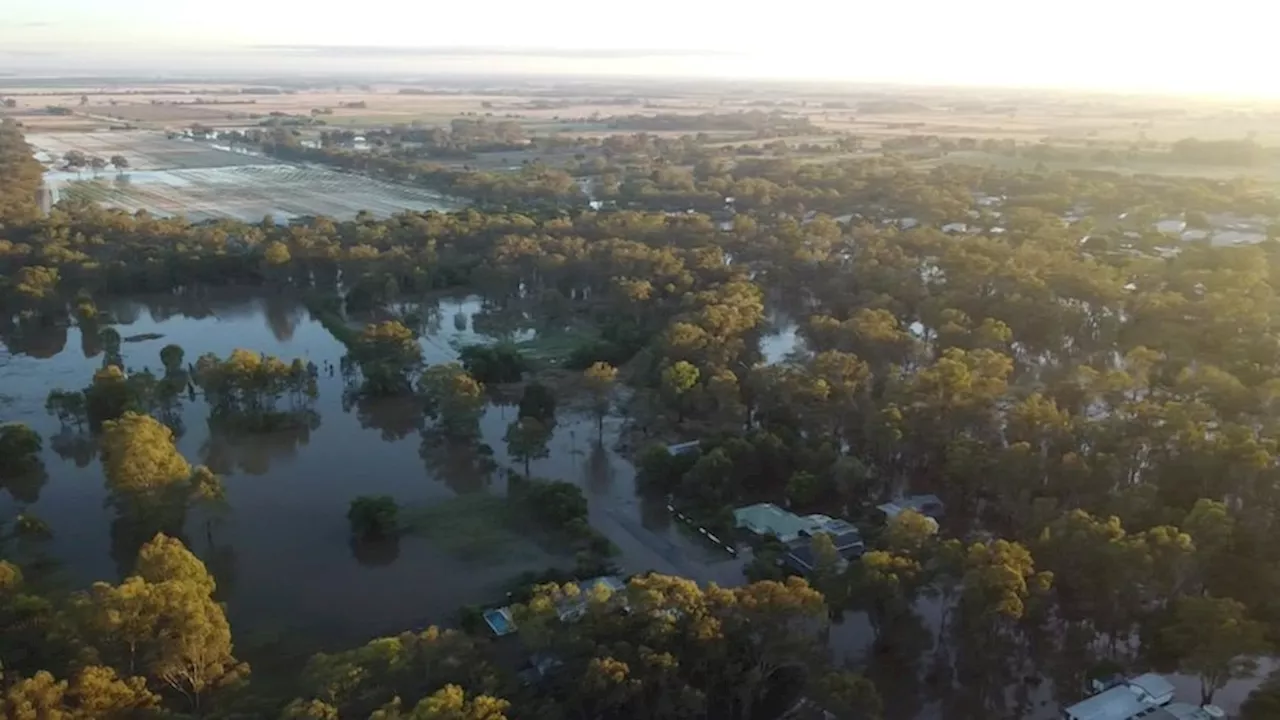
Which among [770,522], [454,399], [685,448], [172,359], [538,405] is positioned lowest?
[770,522]

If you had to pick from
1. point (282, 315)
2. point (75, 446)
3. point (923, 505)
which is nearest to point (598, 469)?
point (923, 505)

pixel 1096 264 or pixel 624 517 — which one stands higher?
pixel 1096 264

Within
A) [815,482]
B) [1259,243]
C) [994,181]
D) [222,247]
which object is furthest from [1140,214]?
[222,247]

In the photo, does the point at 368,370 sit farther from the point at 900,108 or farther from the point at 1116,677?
the point at 900,108

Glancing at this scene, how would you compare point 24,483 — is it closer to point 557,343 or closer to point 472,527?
point 472,527

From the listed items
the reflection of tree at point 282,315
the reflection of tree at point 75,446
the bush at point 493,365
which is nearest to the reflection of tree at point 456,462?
the bush at point 493,365

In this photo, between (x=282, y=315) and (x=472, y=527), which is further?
(x=282, y=315)

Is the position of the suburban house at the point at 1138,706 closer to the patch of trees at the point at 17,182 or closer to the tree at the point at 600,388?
the tree at the point at 600,388

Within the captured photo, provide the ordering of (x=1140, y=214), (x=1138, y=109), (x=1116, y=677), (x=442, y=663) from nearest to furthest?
A: 1. (x=442, y=663)
2. (x=1116, y=677)
3. (x=1140, y=214)
4. (x=1138, y=109)
